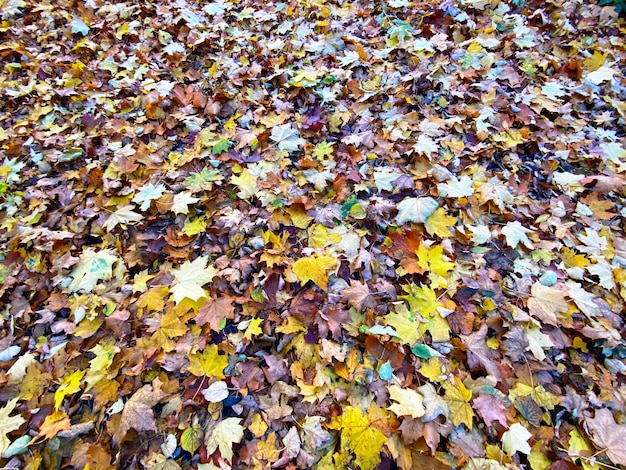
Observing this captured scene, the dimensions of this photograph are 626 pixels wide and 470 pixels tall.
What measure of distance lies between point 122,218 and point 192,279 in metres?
0.76

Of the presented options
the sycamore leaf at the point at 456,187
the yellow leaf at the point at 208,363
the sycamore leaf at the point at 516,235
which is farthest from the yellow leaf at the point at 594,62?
the yellow leaf at the point at 208,363

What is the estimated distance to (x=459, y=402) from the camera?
1.65m

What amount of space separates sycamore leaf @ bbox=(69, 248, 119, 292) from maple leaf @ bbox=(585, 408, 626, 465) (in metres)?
2.62

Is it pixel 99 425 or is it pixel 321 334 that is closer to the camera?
pixel 99 425

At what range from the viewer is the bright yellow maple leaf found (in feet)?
5.06

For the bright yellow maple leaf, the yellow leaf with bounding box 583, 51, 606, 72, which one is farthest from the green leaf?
the yellow leaf with bounding box 583, 51, 606, 72

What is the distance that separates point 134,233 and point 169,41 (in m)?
2.43

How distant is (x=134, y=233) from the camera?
2395 millimetres

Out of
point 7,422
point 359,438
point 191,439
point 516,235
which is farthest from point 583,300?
point 7,422

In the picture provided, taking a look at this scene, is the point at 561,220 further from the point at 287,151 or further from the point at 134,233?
the point at 134,233

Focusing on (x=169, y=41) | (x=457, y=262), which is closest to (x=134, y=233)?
(x=457, y=262)

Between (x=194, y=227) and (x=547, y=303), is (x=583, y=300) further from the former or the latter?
(x=194, y=227)

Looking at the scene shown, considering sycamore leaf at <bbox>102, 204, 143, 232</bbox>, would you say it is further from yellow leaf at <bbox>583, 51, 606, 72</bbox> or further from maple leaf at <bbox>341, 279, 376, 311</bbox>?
yellow leaf at <bbox>583, 51, 606, 72</bbox>

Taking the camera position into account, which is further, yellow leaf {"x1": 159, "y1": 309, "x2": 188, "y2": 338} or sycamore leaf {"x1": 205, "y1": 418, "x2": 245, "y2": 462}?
yellow leaf {"x1": 159, "y1": 309, "x2": 188, "y2": 338}
